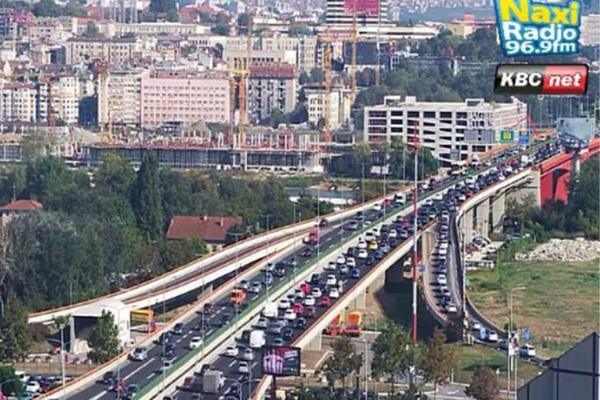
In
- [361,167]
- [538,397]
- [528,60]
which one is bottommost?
[361,167]

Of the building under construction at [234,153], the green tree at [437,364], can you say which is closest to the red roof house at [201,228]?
the green tree at [437,364]

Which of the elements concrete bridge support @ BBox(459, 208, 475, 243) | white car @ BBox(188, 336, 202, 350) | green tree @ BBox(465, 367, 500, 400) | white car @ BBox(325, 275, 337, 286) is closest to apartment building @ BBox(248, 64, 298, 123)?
concrete bridge support @ BBox(459, 208, 475, 243)

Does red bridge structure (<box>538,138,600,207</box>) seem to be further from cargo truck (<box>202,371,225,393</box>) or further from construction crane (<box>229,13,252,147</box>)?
cargo truck (<box>202,371,225,393</box>)

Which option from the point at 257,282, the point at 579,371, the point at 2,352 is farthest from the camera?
the point at 257,282

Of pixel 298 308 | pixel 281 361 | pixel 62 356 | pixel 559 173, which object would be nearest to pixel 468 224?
pixel 559 173

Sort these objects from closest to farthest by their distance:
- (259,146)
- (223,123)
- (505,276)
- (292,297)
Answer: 1. (292,297)
2. (505,276)
3. (259,146)
4. (223,123)

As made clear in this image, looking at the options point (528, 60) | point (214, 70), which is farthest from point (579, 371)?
point (214, 70)

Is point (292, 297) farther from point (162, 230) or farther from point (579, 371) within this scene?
point (579, 371)
